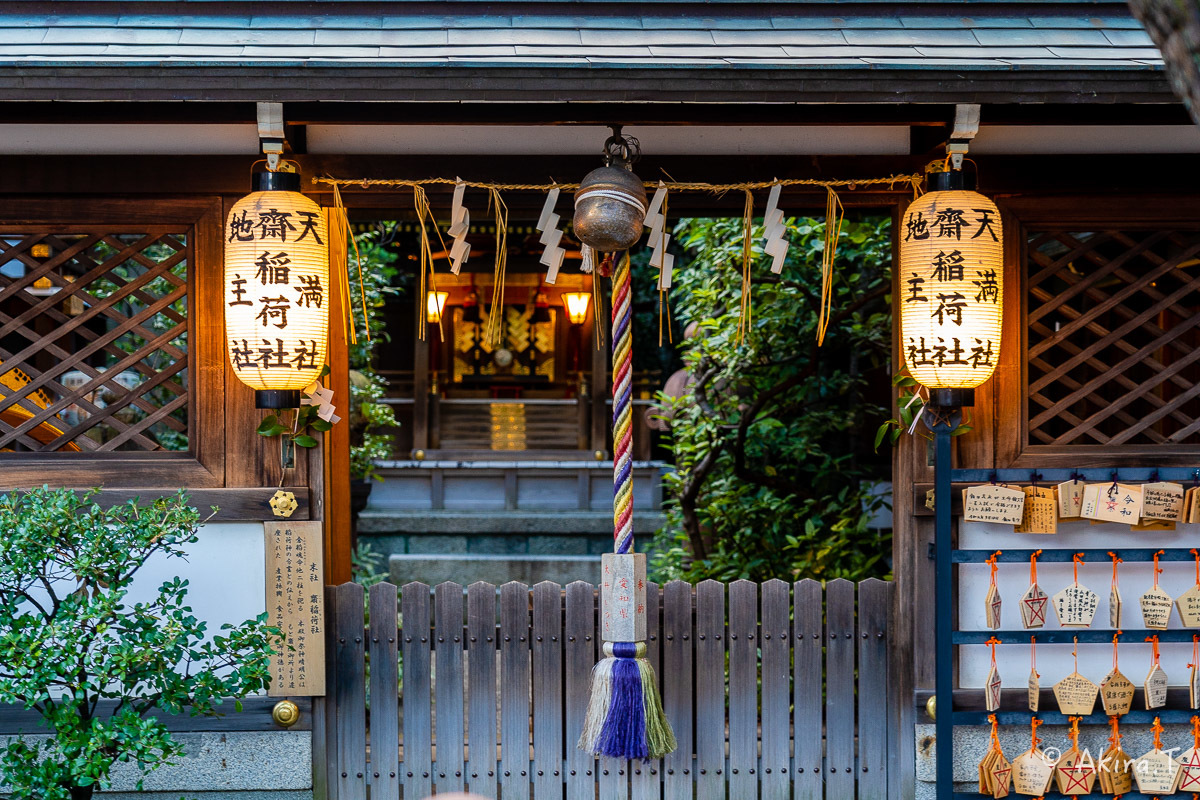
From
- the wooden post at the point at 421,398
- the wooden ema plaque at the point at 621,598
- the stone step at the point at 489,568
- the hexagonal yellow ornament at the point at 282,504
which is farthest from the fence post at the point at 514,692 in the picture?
the wooden post at the point at 421,398

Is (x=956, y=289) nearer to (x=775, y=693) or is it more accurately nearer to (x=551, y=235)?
(x=551, y=235)

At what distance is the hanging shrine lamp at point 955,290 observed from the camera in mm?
4434

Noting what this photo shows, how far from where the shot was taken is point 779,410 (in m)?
8.24

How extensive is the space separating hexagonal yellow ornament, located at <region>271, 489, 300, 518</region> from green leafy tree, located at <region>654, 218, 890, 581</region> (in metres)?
4.02

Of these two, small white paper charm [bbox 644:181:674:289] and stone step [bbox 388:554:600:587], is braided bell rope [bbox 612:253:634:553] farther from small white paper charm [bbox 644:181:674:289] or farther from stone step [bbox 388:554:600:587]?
stone step [bbox 388:554:600:587]

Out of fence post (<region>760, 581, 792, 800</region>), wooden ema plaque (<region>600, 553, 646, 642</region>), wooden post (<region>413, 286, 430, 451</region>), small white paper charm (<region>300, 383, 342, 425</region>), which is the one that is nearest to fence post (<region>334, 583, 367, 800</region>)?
small white paper charm (<region>300, 383, 342, 425</region>)

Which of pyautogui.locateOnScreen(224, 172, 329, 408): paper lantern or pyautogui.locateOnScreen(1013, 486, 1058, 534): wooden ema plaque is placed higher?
pyautogui.locateOnScreen(224, 172, 329, 408): paper lantern

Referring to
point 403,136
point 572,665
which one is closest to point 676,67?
point 403,136

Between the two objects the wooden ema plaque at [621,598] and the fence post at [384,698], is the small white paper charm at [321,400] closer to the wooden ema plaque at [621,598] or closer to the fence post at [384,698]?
the fence post at [384,698]

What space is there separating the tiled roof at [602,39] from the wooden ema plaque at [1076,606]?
2.66m

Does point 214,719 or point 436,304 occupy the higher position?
point 436,304

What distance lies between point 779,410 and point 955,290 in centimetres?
387

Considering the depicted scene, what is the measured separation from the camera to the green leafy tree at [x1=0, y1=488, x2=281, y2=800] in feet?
13.0

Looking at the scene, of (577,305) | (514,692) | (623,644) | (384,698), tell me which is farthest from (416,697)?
(577,305)
